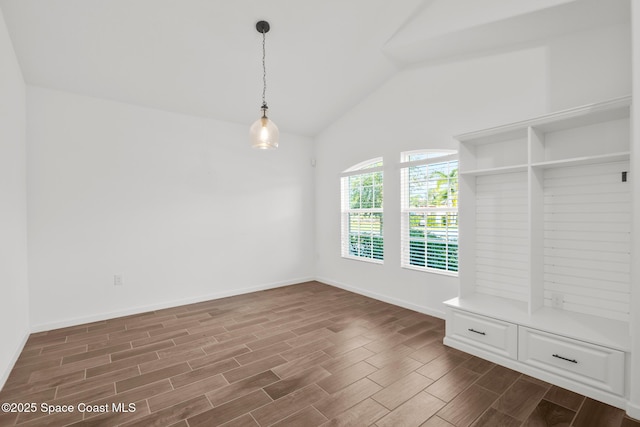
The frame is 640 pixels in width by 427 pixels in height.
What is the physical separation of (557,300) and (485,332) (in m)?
0.73

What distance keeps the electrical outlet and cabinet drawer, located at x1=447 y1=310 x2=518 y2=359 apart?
0.59 metres

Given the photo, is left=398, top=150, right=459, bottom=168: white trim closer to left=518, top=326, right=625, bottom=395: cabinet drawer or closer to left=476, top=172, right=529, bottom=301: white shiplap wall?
left=476, top=172, right=529, bottom=301: white shiplap wall

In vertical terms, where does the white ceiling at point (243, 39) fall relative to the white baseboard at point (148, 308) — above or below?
above

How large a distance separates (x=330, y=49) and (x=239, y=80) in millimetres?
1218

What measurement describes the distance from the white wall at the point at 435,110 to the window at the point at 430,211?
118mm

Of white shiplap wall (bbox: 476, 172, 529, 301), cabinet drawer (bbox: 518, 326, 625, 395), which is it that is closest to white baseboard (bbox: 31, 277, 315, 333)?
white shiplap wall (bbox: 476, 172, 529, 301)

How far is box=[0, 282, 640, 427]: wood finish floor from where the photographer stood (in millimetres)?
1993

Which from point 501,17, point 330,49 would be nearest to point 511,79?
point 501,17

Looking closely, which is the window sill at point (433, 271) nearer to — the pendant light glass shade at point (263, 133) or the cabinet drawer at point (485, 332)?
the cabinet drawer at point (485, 332)

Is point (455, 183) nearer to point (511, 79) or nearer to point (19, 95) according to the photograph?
point (511, 79)

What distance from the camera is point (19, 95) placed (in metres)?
3.12

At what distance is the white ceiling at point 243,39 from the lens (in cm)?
271

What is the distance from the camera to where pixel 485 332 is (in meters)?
2.73

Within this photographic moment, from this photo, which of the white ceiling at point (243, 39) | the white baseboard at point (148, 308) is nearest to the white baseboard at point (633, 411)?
the white ceiling at point (243, 39)
